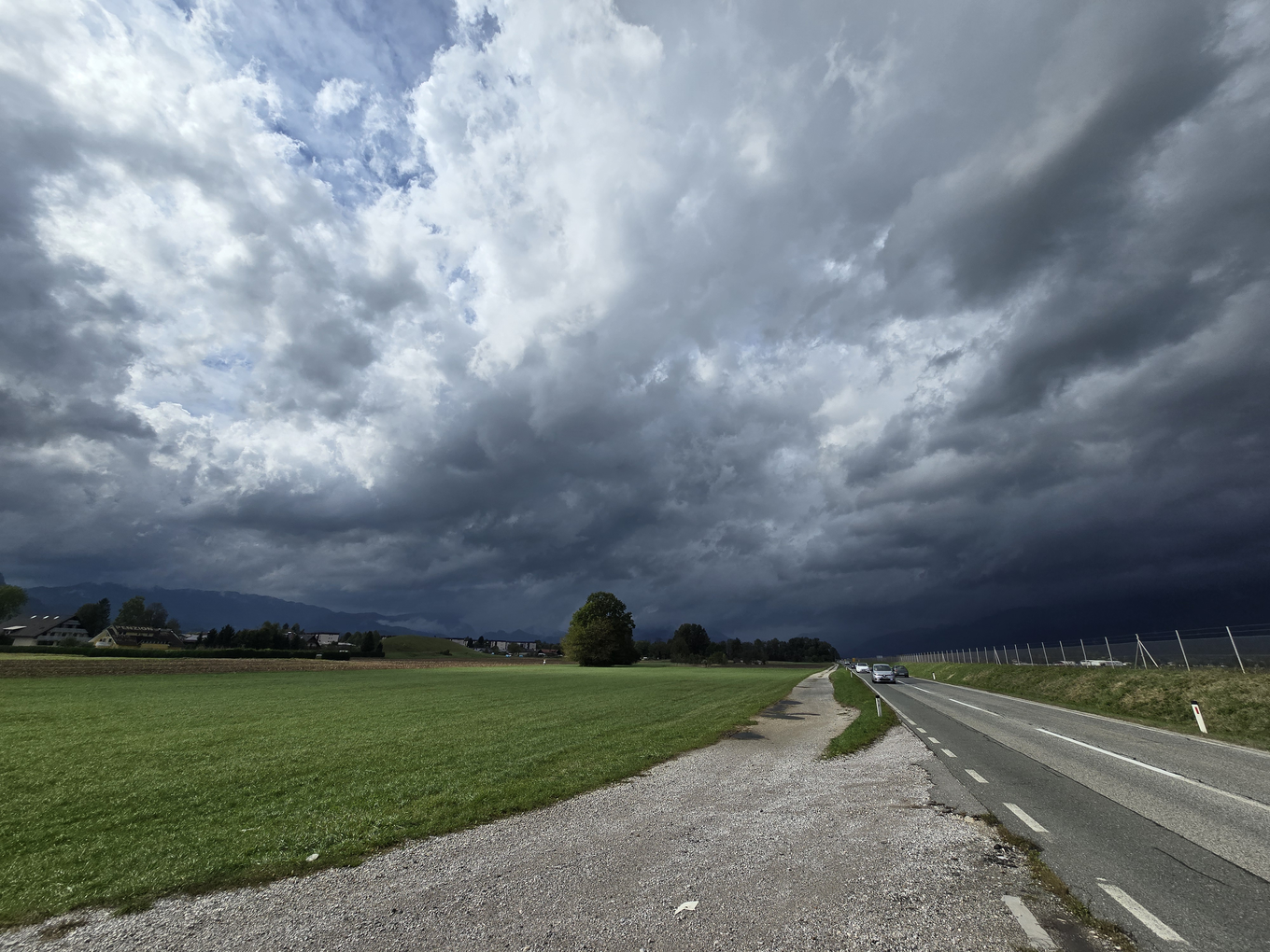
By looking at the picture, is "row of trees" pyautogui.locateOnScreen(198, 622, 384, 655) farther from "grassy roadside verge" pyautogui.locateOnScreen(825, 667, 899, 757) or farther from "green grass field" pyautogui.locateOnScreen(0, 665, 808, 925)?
"grassy roadside verge" pyautogui.locateOnScreen(825, 667, 899, 757)

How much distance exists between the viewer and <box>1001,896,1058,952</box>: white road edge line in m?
5.00

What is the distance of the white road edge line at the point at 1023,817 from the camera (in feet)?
27.6

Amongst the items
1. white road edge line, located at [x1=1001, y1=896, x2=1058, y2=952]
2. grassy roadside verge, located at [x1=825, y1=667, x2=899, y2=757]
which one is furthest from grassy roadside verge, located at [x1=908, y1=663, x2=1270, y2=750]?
white road edge line, located at [x1=1001, y1=896, x2=1058, y2=952]

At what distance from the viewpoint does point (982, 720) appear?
75.4 ft

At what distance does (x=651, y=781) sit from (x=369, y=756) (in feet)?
25.7

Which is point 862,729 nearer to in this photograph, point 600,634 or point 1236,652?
point 1236,652

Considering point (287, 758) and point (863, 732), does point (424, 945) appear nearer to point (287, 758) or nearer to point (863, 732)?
point (287, 758)

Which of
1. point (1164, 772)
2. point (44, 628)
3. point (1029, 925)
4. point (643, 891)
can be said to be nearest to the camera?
point (1029, 925)

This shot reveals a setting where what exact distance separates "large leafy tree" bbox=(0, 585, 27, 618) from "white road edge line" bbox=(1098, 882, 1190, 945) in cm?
21058

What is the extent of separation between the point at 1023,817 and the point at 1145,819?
182 centimetres

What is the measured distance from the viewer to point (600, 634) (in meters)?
104

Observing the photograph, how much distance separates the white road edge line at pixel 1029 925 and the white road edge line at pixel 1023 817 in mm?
3215

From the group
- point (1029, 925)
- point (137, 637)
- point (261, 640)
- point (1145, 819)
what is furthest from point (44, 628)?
point (1145, 819)

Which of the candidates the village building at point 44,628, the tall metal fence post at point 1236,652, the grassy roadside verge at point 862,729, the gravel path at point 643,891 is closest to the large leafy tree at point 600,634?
the grassy roadside verge at point 862,729
